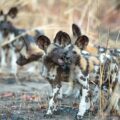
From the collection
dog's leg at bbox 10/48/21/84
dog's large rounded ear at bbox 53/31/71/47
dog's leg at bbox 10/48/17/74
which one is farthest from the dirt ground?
dog's large rounded ear at bbox 53/31/71/47

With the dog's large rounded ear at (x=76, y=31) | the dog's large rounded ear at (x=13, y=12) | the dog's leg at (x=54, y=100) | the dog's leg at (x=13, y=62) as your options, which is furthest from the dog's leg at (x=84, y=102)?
the dog's large rounded ear at (x=13, y=12)

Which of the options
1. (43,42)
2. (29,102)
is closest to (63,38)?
(43,42)

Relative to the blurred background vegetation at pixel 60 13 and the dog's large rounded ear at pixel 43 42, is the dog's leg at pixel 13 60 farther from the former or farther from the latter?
the dog's large rounded ear at pixel 43 42

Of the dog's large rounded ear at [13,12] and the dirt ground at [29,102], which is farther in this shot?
the dog's large rounded ear at [13,12]

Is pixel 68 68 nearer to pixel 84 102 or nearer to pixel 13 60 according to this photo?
pixel 84 102

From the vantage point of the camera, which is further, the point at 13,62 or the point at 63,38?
the point at 13,62

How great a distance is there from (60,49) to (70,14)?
12.8 feet

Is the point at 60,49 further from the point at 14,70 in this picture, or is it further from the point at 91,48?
the point at 14,70

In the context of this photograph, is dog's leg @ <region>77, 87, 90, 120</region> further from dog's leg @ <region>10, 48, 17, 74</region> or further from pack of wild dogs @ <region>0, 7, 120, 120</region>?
dog's leg @ <region>10, 48, 17, 74</region>

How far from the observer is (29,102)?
22.4ft

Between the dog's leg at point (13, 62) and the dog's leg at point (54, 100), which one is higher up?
the dog's leg at point (13, 62)

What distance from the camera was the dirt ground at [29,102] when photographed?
6098mm

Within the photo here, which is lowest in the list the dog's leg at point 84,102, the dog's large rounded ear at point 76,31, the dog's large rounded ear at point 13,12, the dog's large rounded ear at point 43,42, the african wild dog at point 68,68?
the dog's leg at point 84,102

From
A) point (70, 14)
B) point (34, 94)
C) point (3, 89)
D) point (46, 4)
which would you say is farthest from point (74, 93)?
point (46, 4)
